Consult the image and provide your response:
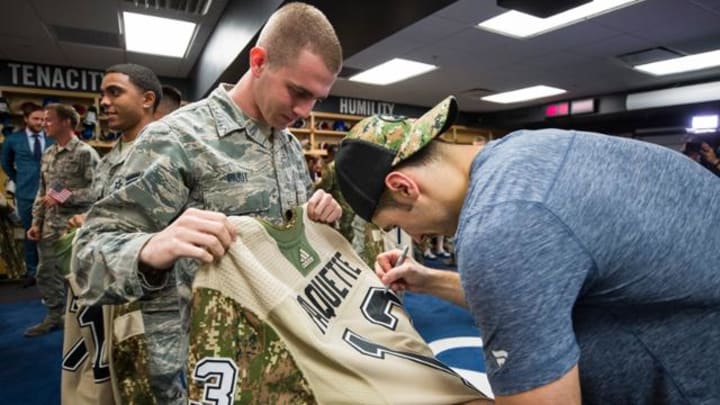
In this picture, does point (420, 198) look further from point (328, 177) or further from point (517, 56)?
point (517, 56)

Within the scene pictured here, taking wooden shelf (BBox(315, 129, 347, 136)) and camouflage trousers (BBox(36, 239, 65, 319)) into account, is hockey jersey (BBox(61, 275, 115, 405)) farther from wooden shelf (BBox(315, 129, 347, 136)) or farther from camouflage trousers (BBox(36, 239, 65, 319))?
wooden shelf (BBox(315, 129, 347, 136))

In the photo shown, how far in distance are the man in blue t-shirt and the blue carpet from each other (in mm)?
2873

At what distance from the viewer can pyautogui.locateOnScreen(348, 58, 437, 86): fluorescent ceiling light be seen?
6.23 meters

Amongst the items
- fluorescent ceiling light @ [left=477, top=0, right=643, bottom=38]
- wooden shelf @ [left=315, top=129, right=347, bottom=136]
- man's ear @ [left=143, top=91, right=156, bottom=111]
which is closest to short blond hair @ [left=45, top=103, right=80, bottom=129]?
man's ear @ [left=143, top=91, right=156, bottom=111]

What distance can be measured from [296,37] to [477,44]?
4.65 metres

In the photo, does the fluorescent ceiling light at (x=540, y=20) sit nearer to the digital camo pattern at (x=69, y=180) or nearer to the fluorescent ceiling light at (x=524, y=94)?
the fluorescent ceiling light at (x=524, y=94)

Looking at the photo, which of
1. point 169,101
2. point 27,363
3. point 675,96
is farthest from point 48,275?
point 675,96

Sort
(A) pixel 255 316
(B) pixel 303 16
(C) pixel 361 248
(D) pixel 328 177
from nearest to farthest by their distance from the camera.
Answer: (A) pixel 255 316 → (B) pixel 303 16 → (D) pixel 328 177 → (C) pixel 361 248

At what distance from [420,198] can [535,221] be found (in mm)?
329

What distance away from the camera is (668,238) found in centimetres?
68

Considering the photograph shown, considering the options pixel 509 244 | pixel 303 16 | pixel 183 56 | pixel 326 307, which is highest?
pixel 183 56

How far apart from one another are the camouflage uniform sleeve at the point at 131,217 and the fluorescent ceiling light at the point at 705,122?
9.89m

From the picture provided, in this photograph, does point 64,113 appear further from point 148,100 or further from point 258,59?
point 258,59

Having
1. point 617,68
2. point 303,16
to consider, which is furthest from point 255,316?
point 617,68
